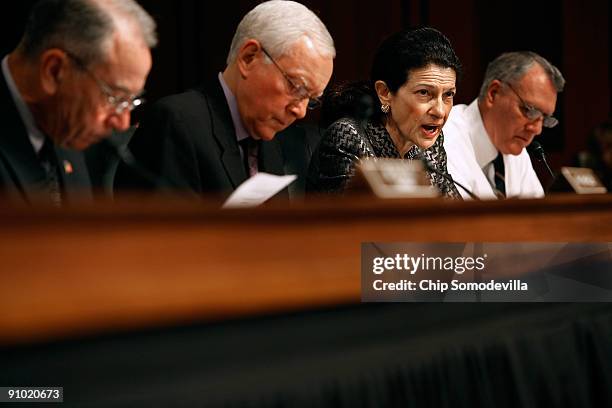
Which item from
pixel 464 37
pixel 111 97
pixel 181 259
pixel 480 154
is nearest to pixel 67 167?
pixel 111 97

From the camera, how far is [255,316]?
86 cm

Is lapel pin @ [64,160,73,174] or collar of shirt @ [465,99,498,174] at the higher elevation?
collar of shirt @ [465,99,498,174]

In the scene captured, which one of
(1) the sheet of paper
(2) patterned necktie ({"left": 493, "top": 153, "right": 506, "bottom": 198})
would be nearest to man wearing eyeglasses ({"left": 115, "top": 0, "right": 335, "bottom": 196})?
(1) the sheet of paper

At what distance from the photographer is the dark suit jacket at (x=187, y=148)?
1.49 meters

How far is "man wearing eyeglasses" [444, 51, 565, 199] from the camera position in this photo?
2320 mm

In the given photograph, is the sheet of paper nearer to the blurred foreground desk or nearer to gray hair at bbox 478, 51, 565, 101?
the blurred foreground desk

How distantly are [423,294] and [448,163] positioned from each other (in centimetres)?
105

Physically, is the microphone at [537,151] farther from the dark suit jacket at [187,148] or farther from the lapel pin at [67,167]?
the lapel pin at [67,167]

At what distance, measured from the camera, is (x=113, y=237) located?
720 mm

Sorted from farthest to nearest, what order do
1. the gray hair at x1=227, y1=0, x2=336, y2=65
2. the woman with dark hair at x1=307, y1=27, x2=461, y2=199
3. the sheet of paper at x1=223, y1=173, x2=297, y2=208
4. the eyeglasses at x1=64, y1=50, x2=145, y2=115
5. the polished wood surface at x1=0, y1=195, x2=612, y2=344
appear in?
the woman with dark hair at x1=307, y1=27, x2=461, y2=199
the gray hair at x1=227, y1=0, x2=336, y2=65
the eyeglasses at x1=64, y1=50, x2=145, y2=115
the sheet of paper at x1=223, y1=173, x2=297, y2=208
the polished wood surface at x1=0, y1=195, x2=612, y2=344

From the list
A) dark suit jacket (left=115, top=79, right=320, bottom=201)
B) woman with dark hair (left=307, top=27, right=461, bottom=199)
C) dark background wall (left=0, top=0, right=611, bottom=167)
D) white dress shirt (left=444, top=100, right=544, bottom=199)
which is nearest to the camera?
dark suit jacket (left=115, top=79, right=320, bottom=201)

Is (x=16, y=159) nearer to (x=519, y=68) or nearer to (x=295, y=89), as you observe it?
(x=295, y=89)

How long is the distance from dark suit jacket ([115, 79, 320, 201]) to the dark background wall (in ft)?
4.16

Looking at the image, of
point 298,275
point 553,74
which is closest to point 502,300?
point 298,275
